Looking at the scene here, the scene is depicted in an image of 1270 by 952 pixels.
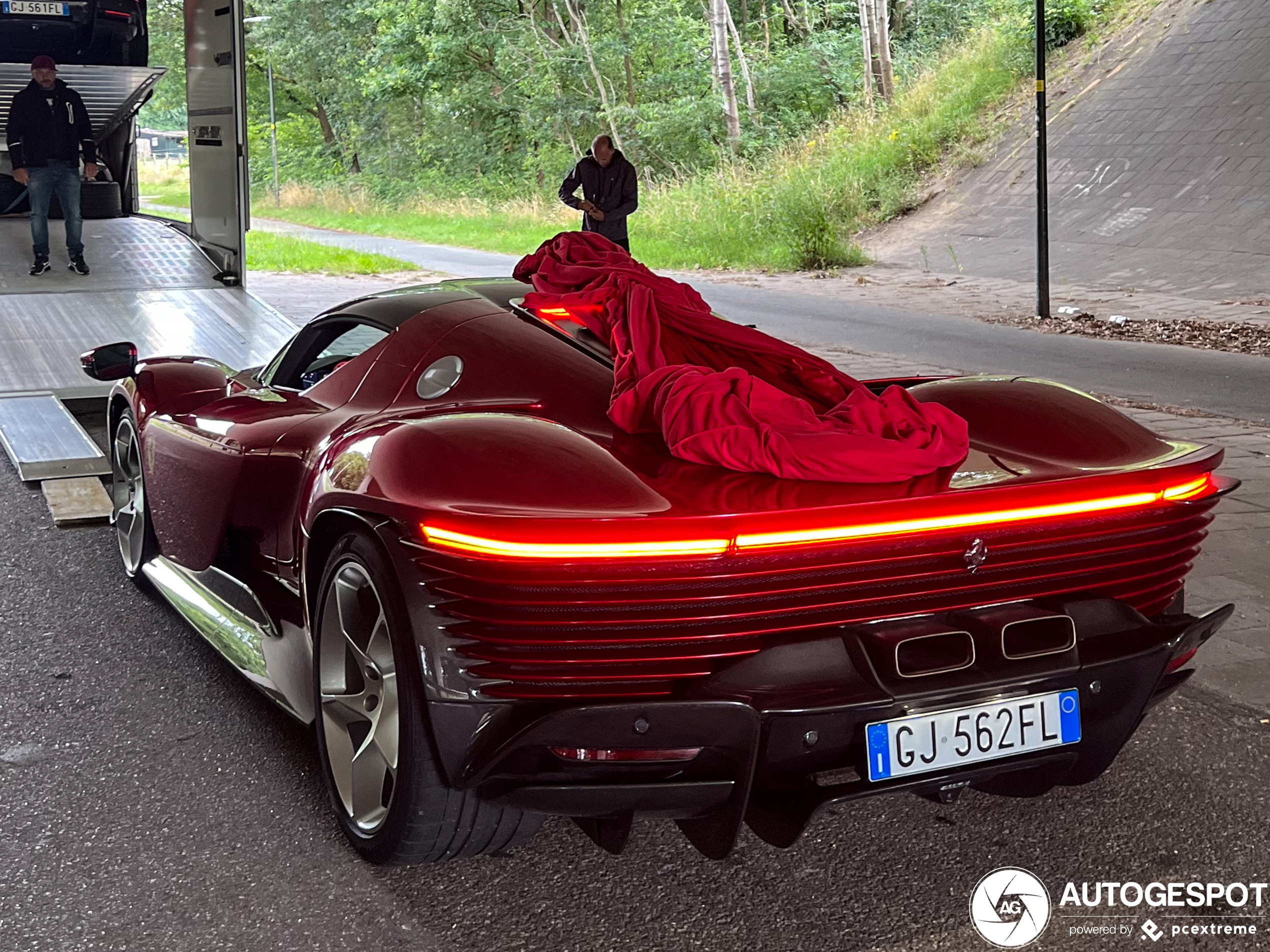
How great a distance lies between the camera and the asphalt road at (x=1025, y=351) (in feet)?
30.5

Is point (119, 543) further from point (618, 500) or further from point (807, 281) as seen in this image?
point (807, 281)

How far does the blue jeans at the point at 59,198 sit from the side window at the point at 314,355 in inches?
349

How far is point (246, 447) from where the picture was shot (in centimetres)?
350

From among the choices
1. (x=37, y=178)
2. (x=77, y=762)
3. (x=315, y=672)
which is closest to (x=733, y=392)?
(x=315, y=672)

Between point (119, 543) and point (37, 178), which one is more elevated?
point (37, 178)

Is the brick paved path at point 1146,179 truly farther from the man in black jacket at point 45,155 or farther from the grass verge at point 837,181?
the man in black jacket at point 45,155

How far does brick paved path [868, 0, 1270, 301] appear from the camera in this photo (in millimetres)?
16484

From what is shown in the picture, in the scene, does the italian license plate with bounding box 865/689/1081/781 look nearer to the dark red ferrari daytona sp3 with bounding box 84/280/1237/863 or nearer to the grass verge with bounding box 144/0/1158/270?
the dark red ferrari daytona sp3 with bounding box 84/280/1237/863

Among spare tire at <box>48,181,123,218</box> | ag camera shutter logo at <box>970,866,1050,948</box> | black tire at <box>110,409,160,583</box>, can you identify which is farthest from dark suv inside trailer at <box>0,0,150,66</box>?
ag camera shutter logo at <box>970,866,1050,948</box>

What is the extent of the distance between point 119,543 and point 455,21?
4161 centimetres

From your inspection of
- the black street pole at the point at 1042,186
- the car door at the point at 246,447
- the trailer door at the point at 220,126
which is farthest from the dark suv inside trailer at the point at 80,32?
the car door at the point at 246,447

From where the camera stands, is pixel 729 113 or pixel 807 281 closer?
pixel 807 281

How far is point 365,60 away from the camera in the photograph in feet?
162

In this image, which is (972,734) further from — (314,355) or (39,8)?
(39,8)
